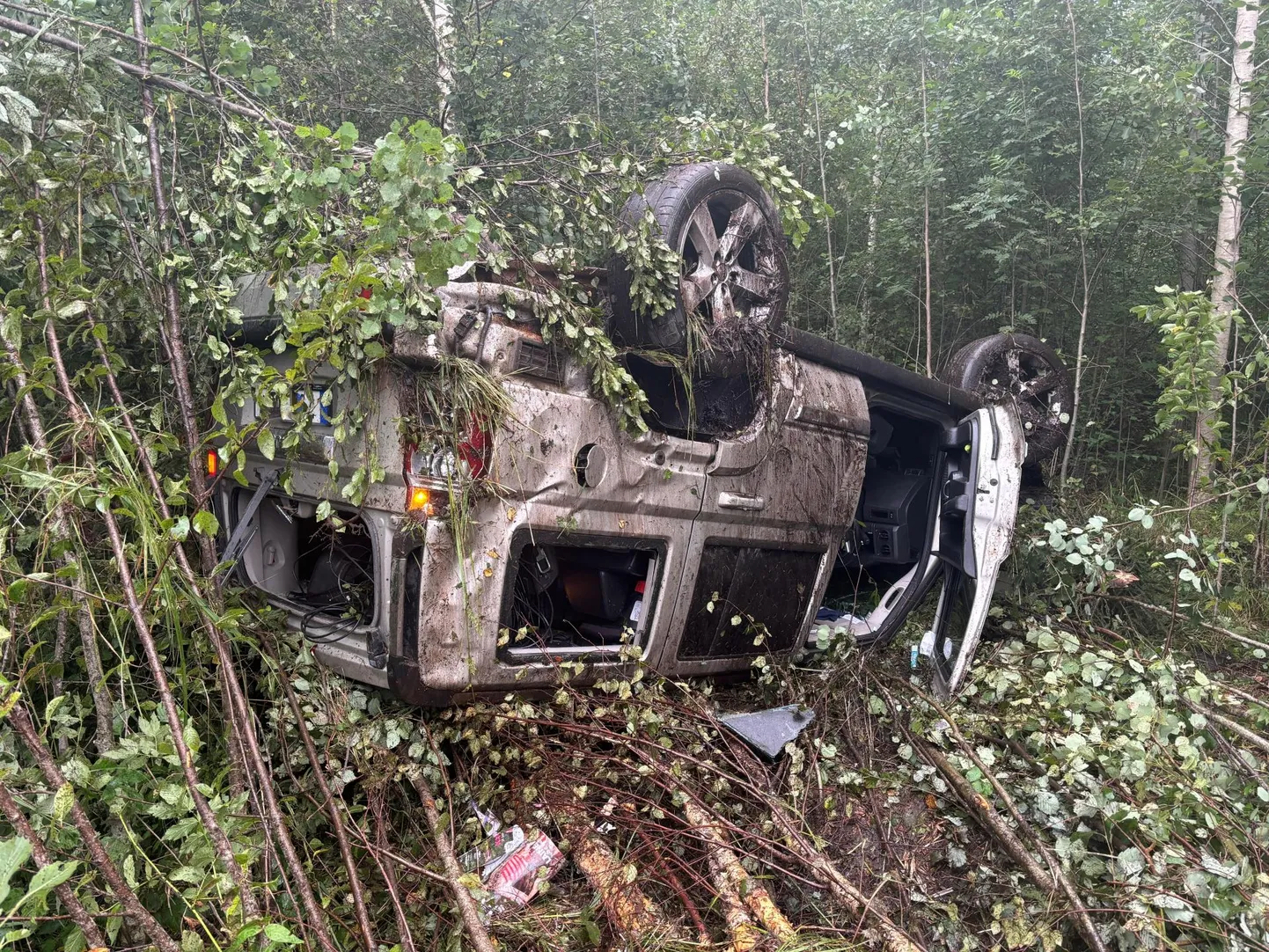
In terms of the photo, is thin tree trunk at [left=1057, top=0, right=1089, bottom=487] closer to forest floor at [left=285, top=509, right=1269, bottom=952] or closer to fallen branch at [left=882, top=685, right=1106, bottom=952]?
forest floor at [left=285, top=509, right=1269, bottom=952]

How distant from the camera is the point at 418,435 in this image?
259cm

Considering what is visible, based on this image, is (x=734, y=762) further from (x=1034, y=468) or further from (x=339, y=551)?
(x=1034, y=468)

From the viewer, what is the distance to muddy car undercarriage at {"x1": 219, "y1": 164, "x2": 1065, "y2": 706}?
2.64 meters

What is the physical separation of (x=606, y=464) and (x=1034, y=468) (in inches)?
136

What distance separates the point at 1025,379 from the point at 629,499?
3.79 metres

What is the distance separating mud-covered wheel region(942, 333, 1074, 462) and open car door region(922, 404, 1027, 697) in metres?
0.72

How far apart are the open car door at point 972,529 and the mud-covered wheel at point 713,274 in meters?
1.43

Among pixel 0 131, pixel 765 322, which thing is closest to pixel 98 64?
pixel 0 131

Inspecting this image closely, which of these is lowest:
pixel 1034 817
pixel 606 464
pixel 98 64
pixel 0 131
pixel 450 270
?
pixel 1034 817

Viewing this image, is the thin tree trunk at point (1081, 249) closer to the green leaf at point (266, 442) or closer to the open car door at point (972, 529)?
the open car door at point (972, 529)

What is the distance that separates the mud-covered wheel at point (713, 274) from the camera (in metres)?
3.11

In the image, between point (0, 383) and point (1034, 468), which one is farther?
point (1034, 468)

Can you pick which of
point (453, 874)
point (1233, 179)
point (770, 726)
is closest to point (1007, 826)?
point (770, 726)

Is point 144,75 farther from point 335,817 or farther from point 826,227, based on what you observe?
point 826,227
